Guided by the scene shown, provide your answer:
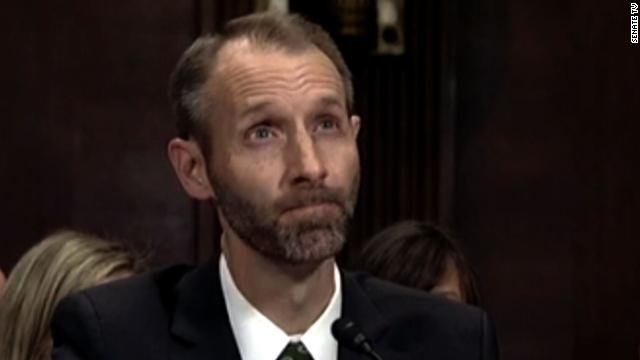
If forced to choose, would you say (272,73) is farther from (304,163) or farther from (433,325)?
(433,325)

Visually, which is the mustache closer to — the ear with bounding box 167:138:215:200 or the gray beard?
the gray beard

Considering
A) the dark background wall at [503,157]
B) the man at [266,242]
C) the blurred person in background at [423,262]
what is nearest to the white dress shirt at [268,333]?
the man at [266,242]

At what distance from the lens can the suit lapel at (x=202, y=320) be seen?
1.63m

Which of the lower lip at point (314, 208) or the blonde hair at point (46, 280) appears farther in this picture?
the blonde hair at point (46, 280)

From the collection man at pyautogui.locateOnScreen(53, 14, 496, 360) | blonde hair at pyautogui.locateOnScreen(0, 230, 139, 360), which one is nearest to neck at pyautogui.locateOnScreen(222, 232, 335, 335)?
man at pyautogui.locateOnScreen(53, 14, 496, 360)

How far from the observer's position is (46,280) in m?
2.36

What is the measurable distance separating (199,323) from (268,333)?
0.09 meters

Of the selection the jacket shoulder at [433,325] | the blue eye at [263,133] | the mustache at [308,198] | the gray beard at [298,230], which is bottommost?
the jacket shoulder at [433,325]

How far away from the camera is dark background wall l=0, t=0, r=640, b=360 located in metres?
3.68

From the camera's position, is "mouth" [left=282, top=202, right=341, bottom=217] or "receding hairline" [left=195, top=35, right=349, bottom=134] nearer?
"mouth" [left=282, top=202, right=341, bottom=217]

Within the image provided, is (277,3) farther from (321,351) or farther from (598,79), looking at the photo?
(321,351)

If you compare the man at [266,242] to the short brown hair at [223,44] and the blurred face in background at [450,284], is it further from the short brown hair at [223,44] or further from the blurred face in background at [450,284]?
the blurred face in background at [450,284]

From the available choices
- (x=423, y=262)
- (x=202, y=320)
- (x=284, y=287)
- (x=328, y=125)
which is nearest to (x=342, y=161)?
(x=328, y=125)

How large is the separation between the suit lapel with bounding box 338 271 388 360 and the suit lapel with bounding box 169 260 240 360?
0.15 metres
